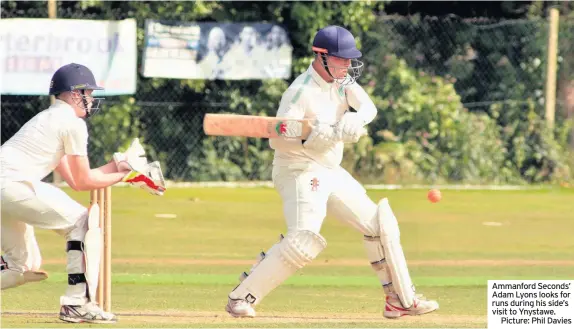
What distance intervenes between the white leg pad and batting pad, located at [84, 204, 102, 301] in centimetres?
79

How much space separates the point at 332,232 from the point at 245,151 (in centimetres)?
445

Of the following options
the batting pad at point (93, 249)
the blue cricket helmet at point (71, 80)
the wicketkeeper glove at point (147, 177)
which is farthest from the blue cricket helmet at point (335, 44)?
the batting pad at point (93, 249)

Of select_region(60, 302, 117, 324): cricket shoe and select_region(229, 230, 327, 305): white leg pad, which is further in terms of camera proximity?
select_region(229, 230, 327, 305): white leg pad

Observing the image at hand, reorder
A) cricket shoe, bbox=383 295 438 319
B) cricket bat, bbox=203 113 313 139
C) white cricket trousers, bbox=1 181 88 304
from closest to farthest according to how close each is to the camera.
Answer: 1. white cricket trousers, bbox=1 181 88 304
2. cricket bat, bbox=203 113 313 139
3. cricket shoe, bbox=383 295 438 319

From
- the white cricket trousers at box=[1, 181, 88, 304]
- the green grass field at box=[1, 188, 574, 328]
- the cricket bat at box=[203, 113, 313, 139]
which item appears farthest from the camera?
the green grass field at box=[1, 188, 574, 328]

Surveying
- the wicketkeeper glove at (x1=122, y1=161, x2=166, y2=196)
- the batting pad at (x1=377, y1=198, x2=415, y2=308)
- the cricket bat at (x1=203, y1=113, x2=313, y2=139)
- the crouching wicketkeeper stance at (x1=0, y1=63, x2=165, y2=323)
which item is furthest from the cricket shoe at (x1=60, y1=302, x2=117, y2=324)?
the batting pad at (x1=377, y1=198, x2=415, y2=308)

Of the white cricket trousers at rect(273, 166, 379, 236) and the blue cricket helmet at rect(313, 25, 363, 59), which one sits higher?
the blue cricket helmet at rect(313, 25, 363, 59)

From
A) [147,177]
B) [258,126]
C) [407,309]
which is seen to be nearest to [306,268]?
[407,309]

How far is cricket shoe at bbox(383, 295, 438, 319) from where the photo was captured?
753 cm

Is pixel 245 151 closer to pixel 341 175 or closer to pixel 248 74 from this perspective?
pixel 248 74

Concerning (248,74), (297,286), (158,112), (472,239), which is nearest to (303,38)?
(248,74)

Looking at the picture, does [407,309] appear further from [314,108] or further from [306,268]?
[306,268]

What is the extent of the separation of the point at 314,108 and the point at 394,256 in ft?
3.07

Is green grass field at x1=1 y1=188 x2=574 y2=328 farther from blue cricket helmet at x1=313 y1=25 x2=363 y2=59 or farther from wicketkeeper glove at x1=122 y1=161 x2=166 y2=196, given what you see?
blue cricket helmet at x1=313 y1=25 x2=363 y2=59
